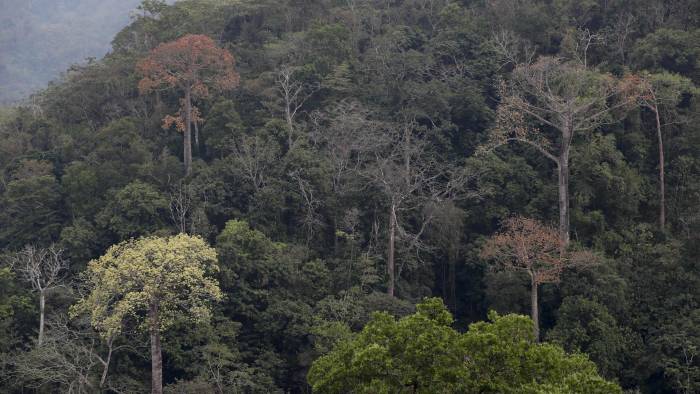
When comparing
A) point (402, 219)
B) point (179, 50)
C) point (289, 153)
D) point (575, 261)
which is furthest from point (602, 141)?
point (179, 50)

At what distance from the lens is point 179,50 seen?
79.8 ft

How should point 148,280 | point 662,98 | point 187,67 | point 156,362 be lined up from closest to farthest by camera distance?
1. point 148,280
2. point 156,362
3. point 662,98
4. point 187,67

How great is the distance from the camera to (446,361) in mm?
10047

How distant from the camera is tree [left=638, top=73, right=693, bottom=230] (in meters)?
20.4

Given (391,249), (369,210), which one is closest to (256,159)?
A: (369,210)

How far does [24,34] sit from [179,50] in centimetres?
5760

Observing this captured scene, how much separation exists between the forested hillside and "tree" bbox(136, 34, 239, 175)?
0.33ft

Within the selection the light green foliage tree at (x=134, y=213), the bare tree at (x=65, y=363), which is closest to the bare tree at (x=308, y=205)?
the light green foliage tree at (x=134, y=213)

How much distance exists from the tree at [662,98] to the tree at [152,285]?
13623 millimetres

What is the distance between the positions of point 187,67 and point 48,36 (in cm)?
5720

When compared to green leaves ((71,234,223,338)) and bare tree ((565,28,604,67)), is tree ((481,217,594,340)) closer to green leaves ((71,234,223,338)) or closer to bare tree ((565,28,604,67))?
green leaves ((71,234,223,338))

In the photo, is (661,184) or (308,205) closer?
(661,184)

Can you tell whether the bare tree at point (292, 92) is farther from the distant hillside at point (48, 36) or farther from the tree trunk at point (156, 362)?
the distant hillside at point (48, 36)

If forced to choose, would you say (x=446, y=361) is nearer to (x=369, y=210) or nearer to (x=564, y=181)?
(x=564, y=181)
